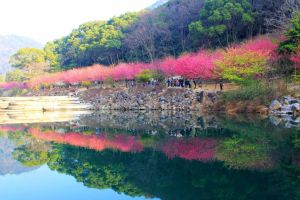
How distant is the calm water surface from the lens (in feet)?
24.2

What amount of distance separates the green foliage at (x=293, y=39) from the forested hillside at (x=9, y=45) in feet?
391

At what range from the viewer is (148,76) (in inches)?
1385

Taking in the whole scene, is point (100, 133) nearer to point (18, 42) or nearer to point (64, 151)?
point (64, 151)

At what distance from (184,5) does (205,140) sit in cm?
3350

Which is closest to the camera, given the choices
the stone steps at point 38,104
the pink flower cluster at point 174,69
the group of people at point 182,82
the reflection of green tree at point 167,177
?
the reflection of green tree at point 167,177

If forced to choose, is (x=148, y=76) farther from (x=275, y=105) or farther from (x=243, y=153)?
(x=243, y=153)

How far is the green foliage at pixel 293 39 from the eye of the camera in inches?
849

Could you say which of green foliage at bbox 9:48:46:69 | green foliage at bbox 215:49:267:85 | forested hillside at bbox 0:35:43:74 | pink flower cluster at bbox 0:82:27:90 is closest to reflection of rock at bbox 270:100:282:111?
green foliage at bbox 215:49:267:85

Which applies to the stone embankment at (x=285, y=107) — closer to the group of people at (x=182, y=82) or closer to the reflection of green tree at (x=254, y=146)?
the reflection of green tree at (x=254, y=146)

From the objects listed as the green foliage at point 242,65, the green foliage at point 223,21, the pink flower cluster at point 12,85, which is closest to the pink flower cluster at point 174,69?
the green foliage at point 242,65

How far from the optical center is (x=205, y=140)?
13.8 meters

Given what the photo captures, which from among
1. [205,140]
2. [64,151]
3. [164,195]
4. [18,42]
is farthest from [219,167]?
[18,42]

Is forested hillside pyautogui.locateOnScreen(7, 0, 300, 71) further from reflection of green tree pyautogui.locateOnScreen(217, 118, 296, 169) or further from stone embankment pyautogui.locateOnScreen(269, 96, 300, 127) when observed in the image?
reflection of green tree pyautogui.locateOnScreen(217, 118, 296, 169)

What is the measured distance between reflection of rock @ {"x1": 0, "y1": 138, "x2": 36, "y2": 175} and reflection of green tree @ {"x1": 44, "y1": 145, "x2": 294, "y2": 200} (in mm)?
936
